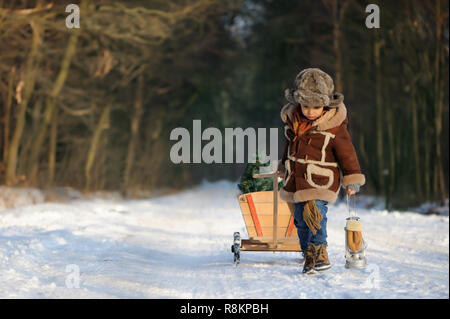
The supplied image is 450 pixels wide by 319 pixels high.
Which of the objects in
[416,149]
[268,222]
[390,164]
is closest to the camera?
[268,222]

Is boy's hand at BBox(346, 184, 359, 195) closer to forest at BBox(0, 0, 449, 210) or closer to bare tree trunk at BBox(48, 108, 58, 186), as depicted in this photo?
forest at BBox(0, 0, 449, 210)

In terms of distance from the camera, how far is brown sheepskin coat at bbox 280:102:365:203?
245 inches

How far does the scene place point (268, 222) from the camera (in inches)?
280

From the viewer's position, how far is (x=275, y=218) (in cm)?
703

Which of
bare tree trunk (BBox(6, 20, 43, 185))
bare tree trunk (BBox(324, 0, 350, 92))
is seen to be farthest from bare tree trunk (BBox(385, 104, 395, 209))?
bare tree trunk (BBox(6, 20, 43, 185))

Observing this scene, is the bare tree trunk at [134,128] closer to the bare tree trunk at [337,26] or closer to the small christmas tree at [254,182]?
the bare tree trunk at [337,26]

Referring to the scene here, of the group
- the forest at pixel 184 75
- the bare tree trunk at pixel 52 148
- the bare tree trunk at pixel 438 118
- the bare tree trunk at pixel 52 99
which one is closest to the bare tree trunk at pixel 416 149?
the forest at pixel 184 75

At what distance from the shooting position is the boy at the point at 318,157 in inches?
244

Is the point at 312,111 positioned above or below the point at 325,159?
above

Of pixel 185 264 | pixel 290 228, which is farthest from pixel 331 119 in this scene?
pixel 185 264

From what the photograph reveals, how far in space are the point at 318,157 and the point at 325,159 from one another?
3.2 inches

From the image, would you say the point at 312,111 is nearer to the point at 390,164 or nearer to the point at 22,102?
the point at 22,102

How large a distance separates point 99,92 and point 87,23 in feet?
21.6
